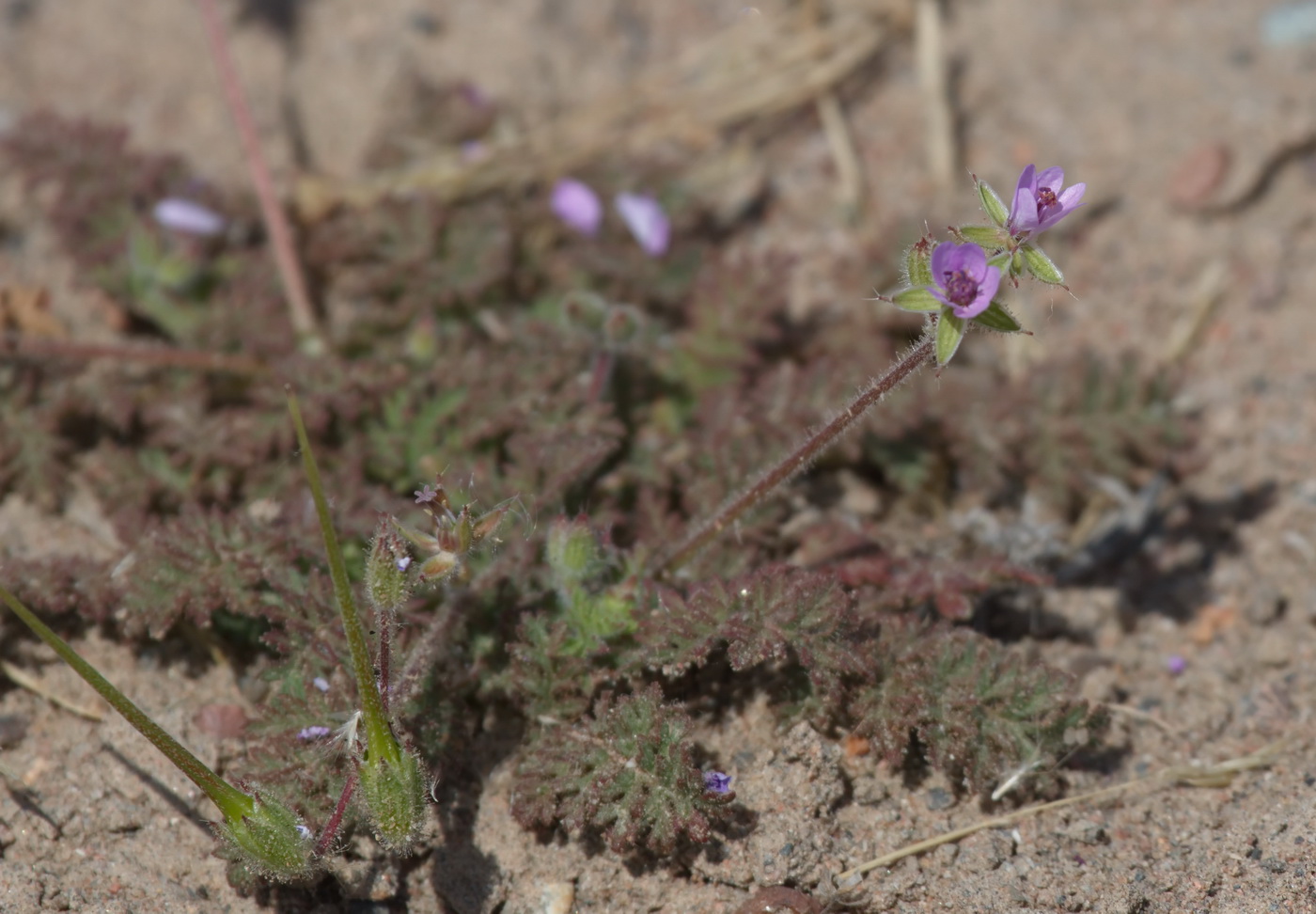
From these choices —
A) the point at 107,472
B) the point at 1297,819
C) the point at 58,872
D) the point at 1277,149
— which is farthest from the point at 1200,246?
the point at 58,872

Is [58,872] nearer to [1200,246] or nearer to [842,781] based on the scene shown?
[842,781]

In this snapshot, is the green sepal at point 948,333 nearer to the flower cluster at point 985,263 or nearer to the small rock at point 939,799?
the flower cluster at point 985,263

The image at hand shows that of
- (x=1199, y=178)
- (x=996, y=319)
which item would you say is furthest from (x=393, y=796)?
(x=1199, y=178)

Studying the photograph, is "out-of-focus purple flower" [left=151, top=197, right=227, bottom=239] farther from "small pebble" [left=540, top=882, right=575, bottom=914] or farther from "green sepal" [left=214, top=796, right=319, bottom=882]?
"small pebble" [left=540, top=882, right=575, bottom=914]

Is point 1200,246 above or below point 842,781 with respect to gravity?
above

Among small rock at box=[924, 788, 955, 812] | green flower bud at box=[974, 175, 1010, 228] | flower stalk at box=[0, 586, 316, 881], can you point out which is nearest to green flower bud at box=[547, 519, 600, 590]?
flower stalk at box=[0, 586, 316, 881]

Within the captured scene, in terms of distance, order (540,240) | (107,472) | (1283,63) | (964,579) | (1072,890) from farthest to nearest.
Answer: (1283,63) < (540,240) < (107,472) < (964,579) < (1072,890)

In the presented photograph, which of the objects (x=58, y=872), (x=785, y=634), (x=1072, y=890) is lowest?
(x=58, y=872)
